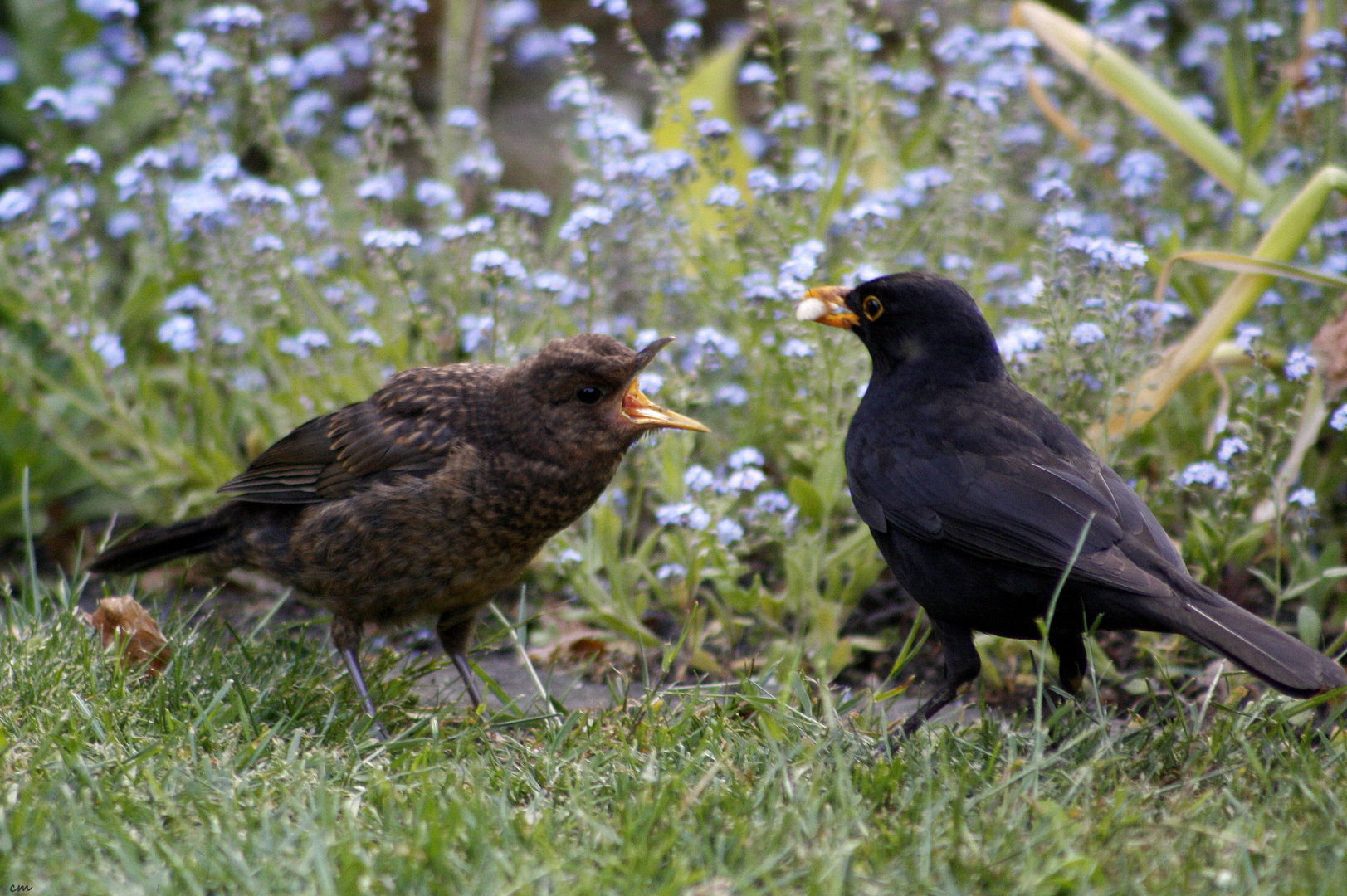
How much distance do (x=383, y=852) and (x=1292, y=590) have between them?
2848mm

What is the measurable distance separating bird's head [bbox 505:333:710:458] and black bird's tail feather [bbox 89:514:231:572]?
1.19 metres

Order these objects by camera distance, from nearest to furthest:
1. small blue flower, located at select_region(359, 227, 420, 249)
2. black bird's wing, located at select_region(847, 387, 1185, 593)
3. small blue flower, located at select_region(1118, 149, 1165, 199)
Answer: black bird's wing, located at select_region(847, 387, 1185, 593), small blue flower, located at select_region(359, 227, 420, 249), small blue flower, located at select_region(1118, 149, 1165, 199)

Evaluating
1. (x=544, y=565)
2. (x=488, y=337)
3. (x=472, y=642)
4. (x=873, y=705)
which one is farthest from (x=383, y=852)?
(x=488, y=337)

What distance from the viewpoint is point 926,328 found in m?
3.96

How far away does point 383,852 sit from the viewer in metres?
2.64

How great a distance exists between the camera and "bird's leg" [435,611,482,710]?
4227 millimetres

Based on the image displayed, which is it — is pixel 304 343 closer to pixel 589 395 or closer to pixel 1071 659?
pixel 589 395

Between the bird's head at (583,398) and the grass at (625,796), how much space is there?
0.81 m

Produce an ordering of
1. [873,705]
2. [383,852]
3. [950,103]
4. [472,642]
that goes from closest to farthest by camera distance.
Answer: [383,852] < [873,705] < [472,642] < [950,103]

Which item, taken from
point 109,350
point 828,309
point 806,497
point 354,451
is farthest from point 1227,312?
point 109,350

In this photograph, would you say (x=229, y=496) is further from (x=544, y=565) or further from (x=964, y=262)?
(x=964, y=262)

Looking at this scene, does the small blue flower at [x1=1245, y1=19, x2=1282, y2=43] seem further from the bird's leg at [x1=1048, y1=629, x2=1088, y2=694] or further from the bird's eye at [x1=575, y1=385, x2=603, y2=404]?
the bird's eye at [x1=575, y1=385, x2=603, y2=404]

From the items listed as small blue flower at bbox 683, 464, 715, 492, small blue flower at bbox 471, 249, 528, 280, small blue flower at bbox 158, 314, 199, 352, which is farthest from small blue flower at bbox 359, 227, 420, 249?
small blue flower at bbox 683, 464, 715, 492

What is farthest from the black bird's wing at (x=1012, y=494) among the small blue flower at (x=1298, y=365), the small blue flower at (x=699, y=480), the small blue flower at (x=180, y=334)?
the small blue flower at (x=180, y=334)
